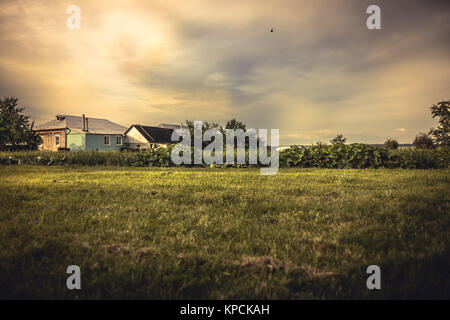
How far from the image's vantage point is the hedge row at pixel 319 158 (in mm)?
13094

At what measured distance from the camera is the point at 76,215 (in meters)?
4.42

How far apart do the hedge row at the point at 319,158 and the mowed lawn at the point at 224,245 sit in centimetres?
768

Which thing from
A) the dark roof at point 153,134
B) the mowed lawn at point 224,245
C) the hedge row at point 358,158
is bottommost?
the mowed lawn at point 224,245

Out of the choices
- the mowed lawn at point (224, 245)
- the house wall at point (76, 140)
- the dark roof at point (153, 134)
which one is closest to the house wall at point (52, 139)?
the house wall at point (76, 140)

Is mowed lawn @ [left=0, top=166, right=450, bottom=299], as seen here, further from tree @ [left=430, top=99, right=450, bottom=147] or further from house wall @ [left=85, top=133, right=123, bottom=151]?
house wall @ [left=85, top=133, right=123, bottom=151]

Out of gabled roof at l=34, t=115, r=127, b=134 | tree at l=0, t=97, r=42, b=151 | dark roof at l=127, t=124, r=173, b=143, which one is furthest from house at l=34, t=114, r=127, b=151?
tree at l=0, t=97, r=42, b=151

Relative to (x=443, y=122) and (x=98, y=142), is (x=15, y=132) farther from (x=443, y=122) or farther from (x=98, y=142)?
(x=443, y=122)

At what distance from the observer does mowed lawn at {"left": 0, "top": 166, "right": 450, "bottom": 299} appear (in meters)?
2.39

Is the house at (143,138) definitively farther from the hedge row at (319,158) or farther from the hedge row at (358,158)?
the hedge row at (358,158)

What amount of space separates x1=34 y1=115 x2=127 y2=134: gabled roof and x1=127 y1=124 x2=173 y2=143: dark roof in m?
3.81

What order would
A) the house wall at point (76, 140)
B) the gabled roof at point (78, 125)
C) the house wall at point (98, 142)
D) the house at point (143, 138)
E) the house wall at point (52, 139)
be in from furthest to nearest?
the house at point (143, 138), the gabled roof at point (78, 125), the house wall at point (52, 139), the house wall at point (98, 142), the house wall at point (76, 140)

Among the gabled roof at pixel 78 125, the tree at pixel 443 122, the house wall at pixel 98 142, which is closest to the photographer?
the tree at pixel 443 122

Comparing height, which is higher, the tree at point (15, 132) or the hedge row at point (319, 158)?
the tree at point (15, 132)
